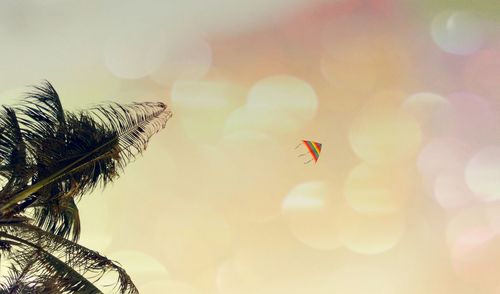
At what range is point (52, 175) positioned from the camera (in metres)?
9.15

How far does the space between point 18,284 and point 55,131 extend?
3137mm

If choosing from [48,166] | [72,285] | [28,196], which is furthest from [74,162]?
[72,285]

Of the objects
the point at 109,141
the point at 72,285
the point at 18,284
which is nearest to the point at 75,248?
the point at 72,285

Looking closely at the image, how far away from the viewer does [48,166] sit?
29.8 ft

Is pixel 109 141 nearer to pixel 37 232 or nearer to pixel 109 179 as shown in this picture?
pixel 109 179

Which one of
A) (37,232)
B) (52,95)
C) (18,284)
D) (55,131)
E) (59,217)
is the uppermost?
(52,95)

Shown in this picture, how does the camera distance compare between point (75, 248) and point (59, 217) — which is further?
point (59, 217)

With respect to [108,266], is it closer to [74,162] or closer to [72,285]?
[72,285]

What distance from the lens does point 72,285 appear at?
939 cm

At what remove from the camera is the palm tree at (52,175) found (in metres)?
8.97

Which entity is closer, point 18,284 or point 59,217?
point 18,284

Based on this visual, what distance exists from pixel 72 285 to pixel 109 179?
2.19m

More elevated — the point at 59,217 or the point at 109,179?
the point at 109,179

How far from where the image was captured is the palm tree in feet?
29.4
